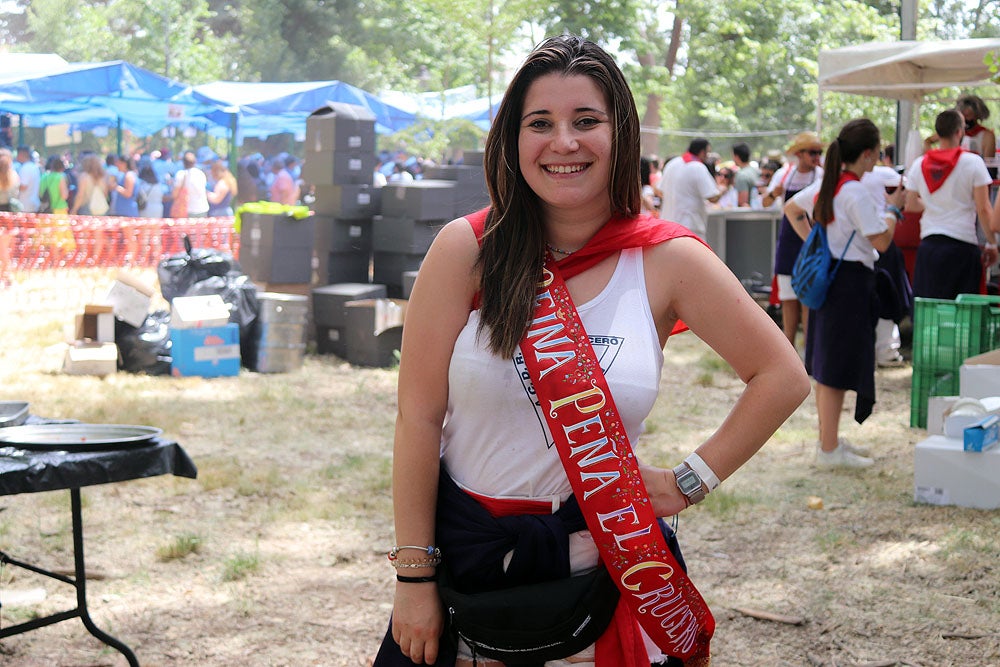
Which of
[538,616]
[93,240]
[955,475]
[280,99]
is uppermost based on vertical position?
[280,99]

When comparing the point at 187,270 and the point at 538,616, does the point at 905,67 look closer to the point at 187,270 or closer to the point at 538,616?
the point at 187,270

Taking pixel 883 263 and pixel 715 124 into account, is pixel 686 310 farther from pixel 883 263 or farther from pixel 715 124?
pixel 715 124

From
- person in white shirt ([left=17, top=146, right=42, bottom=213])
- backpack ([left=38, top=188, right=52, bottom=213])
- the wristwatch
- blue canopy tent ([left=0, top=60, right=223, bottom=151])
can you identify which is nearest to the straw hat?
the wristwatch

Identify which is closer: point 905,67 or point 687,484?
point 687,484

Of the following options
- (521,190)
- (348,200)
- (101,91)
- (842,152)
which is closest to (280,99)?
(101,91)

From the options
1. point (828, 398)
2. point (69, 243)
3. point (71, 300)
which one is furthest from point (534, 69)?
point (69, 243)

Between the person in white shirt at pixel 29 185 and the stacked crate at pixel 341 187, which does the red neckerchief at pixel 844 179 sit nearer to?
the stacked crate at pixel 341 187

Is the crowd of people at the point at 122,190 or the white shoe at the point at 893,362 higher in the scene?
the crowd of people at the point at 122,190

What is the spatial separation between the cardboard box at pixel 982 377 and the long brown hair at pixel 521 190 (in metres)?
4.71

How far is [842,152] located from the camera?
591 cm

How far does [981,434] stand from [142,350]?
6.47 m

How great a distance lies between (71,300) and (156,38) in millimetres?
33563

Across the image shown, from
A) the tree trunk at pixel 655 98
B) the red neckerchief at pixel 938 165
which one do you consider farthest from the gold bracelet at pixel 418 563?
the tree trunk at pixel 655 98

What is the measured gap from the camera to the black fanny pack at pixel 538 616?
6.07 feet
